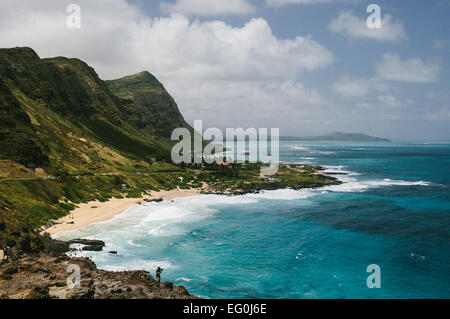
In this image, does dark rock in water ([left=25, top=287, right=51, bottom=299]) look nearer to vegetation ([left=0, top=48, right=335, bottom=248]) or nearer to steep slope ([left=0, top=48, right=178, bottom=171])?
vegetation ([left=0, top=48, right=335, bottom=248])

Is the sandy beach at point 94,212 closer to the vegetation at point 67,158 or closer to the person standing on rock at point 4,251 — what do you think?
the vegetation at point 67,158

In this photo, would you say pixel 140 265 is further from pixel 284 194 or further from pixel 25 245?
pixel 284 194

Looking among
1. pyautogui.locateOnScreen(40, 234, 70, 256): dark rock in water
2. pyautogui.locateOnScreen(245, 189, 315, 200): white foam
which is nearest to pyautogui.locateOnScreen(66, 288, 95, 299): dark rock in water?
pyautogui.locateOnScreen(40, 234, 70, 256): dark rock in water

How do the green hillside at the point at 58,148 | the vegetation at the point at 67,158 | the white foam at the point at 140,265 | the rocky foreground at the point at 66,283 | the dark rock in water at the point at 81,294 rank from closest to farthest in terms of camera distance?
the dark rock in water at the point at 81,294 → the rocky foreground at the point at 66,283 → the white foam at the point at 140,265 → the green hillside at the point at 58,148 → the vegetation at the point at 67,158

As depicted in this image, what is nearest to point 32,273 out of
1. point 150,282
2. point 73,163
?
point 150,282

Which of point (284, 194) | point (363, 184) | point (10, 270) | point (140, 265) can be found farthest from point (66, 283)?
point (363, 184)

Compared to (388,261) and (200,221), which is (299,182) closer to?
(200,221)

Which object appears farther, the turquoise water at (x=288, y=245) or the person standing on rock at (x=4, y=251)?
the turquoise water at (x=288, y=245)

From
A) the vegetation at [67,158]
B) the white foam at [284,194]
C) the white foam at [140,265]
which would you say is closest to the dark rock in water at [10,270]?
the white foam at [140,265]

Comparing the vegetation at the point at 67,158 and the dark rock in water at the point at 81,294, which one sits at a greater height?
the vegetation at the point at 67,158
